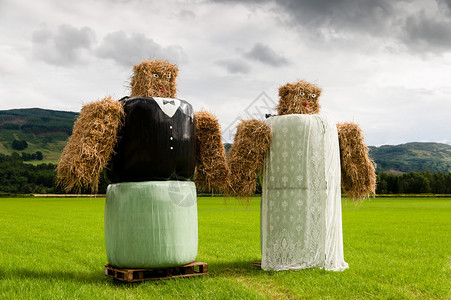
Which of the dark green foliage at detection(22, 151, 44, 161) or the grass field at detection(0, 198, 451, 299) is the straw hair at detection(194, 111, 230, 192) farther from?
the dark green foliage at detection(22, 151, 44, 161)

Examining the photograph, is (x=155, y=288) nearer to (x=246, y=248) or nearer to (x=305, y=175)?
(x=305, y=175)

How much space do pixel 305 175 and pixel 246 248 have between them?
205 inches

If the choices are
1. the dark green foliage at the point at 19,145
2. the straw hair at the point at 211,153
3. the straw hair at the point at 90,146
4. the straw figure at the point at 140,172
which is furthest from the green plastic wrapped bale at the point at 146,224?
the dark green foliage at the point at 19,145

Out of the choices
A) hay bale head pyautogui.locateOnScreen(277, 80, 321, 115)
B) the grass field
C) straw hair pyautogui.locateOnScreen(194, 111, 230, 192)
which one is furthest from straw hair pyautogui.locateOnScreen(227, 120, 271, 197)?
hay bale head pyautogui.locateOnScreen(277, 80, 321, 115)

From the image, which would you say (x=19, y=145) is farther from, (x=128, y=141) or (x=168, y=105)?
(x=168, y=105)

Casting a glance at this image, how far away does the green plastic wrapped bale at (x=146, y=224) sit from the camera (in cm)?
768

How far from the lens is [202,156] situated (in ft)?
28.8

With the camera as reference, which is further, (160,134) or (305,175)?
(305,175)

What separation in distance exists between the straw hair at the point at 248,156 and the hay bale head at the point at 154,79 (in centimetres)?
158

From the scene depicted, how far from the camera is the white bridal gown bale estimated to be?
8.48m

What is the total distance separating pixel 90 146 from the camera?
7598mm

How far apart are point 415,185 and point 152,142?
90.6m

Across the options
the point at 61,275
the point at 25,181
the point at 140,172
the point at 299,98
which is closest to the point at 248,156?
the point at 299,98

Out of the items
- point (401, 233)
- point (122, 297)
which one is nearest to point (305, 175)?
point (122, 297)
